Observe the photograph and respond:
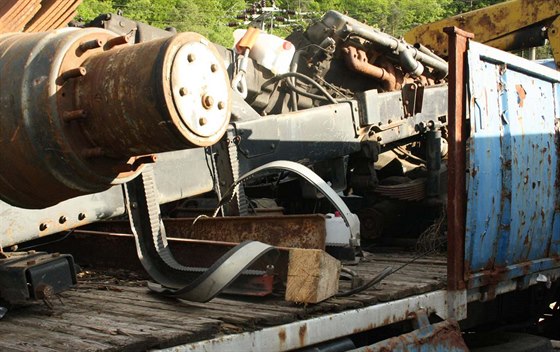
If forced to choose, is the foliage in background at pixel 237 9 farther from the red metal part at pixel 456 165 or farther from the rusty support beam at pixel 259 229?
the red metal part at pixel 456 165

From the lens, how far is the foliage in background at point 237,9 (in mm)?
40281

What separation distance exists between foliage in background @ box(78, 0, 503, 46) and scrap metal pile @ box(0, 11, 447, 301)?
3324 centimetres

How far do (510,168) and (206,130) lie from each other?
2.27 m

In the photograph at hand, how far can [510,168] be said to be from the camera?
157 inches

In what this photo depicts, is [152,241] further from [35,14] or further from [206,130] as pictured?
[35,14]

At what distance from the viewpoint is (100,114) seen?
6.92ft

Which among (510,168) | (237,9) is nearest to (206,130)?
(510,168)

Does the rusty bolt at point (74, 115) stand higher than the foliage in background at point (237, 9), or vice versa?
the foliage in background at point (237, 9)

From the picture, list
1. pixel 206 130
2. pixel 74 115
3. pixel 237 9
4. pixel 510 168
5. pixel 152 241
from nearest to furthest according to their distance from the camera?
pixel 74 115
pixel 206 130
pixel 152 241
pixel 510 168
pixel 237 9

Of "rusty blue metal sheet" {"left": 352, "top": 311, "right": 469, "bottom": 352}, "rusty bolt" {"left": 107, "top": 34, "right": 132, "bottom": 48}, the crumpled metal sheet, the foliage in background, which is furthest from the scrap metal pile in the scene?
the foliage in background

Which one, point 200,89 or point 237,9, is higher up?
point 237,9

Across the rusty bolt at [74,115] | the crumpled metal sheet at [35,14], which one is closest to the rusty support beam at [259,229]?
the crumpled metal sheet at [35,14]

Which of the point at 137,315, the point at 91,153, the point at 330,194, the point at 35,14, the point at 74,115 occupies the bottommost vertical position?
the point at 137,315

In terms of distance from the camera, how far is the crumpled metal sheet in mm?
4184
